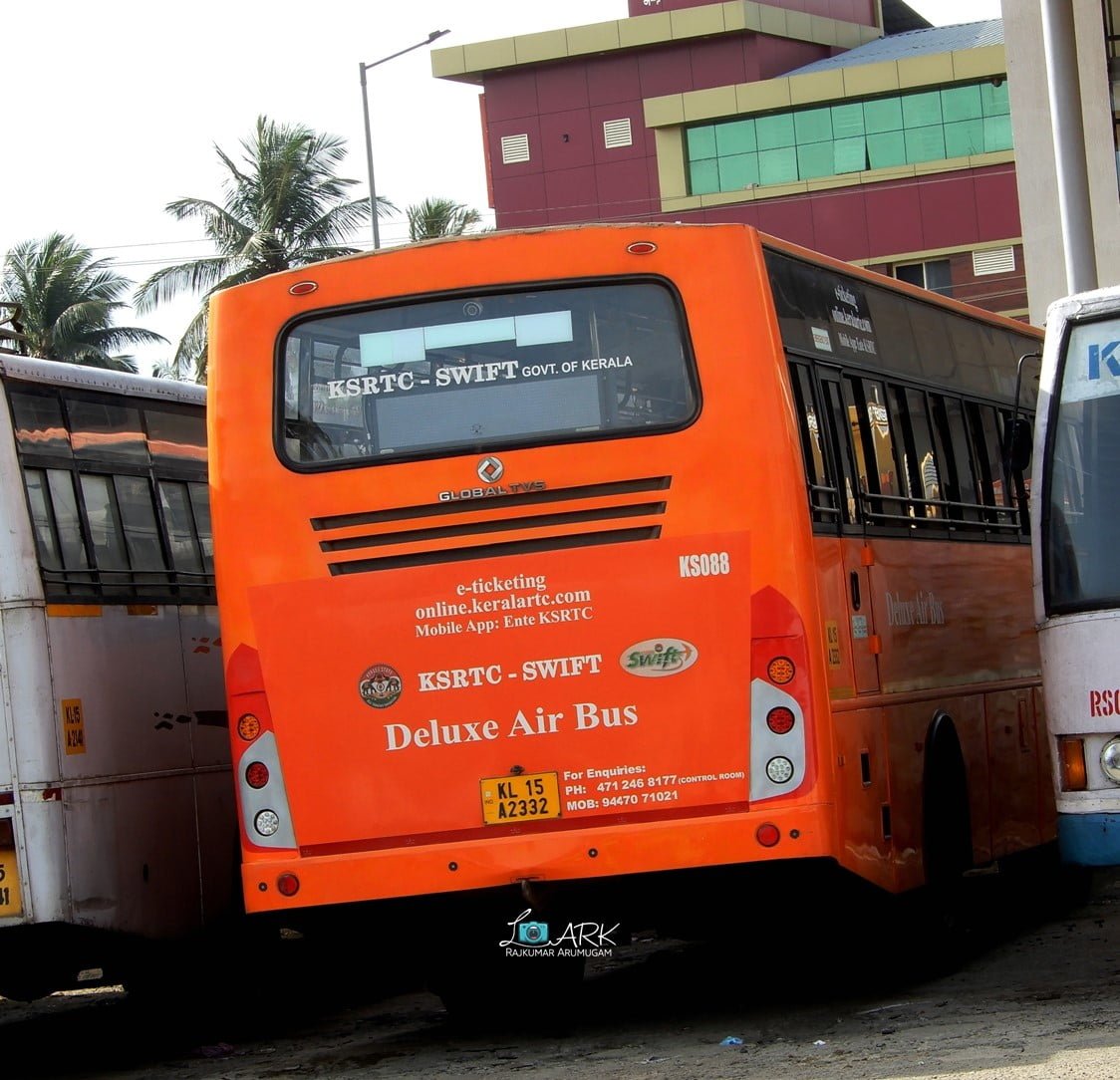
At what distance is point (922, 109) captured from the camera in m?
53.3

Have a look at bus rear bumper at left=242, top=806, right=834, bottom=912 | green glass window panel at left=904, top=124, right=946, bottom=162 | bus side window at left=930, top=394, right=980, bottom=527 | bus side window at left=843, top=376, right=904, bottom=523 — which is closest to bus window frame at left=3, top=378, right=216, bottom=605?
bus rear bumper at left=242, top=806, right=834, bottom=912

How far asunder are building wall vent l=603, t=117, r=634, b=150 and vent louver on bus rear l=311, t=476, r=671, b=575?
52071mm

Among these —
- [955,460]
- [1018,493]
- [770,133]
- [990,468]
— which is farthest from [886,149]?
[955,460]

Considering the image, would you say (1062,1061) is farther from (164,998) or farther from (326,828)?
(164,998)

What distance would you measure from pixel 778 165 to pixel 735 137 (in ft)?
4.42

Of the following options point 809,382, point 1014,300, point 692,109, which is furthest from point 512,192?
point 809,382

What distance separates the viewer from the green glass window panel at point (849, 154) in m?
53.0

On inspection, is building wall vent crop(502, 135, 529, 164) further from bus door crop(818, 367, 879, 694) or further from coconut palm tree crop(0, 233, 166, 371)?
bus door crop(818, 367, 879, 694)

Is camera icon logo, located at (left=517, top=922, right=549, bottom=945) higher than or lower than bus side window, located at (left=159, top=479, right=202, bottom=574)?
lower

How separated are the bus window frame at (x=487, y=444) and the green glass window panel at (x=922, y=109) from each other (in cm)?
4593

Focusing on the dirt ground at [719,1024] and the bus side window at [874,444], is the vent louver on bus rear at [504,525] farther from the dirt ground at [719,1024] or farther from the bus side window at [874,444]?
the dirt ground at [719,1024]

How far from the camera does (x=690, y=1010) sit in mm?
10164

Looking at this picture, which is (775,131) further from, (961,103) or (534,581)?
(534,581)

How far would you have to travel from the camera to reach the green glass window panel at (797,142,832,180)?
5331 centimetres
